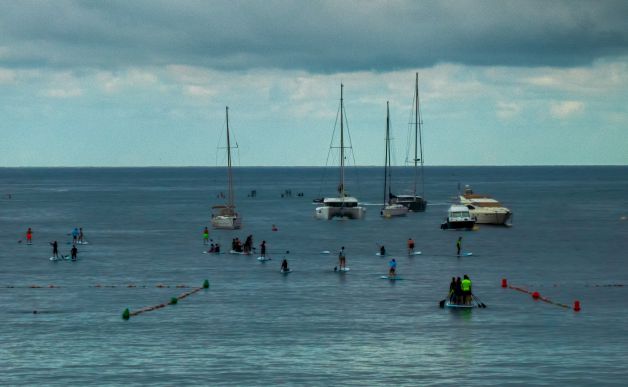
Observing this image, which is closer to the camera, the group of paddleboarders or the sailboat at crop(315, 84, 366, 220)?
the group of paddleboarders

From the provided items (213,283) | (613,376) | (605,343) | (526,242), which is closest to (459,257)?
(526,242)

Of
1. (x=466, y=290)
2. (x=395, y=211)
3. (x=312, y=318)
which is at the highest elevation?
(x=395, y=211)

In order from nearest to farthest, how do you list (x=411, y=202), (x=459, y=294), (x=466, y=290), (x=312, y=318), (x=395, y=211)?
(x=312, y=318) → (x=466, y=290) → (x=459, y=294) → (x=395, y=211) → (x=411, y=202)

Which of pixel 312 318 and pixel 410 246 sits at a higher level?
pixel 410 246

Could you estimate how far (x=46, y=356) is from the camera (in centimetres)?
5012

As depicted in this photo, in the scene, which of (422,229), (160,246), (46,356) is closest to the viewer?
(46,356)

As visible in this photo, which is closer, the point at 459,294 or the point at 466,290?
the point at 466,290

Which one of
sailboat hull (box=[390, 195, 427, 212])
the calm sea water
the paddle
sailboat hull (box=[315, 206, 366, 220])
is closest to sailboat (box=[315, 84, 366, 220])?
sailboat hull (box=[315, 206, 366, 220])

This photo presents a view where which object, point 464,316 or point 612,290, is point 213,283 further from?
point 612,290

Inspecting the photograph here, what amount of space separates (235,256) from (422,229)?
148ft

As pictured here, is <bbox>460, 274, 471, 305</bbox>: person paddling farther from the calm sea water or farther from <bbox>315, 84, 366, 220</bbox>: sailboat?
<bbox>315, 84, 366, 220</bbox>: sailboat

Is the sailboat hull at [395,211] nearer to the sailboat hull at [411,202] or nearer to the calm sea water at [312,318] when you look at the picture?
the sailboat hull at [411,202]

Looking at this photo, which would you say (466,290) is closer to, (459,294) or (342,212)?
(459,294)

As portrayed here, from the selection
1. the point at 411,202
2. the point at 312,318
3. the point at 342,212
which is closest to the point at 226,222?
the point at 342,212
